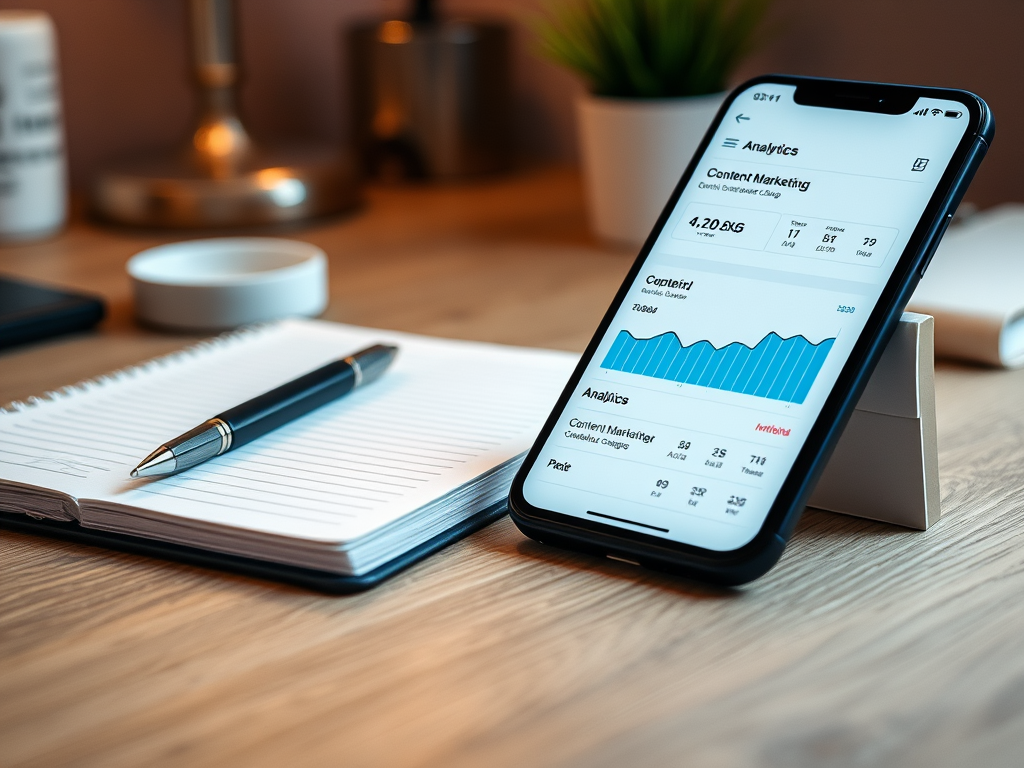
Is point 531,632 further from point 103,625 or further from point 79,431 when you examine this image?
point 79,431

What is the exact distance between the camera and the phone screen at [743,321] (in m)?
0.47

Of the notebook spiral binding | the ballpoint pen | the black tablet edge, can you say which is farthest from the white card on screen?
the black tablet edge

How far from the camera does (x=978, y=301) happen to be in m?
0.74

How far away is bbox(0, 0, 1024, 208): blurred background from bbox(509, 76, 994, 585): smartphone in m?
0.60

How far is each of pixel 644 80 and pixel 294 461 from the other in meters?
0.59

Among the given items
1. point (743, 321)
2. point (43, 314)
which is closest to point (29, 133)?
point (43, 314)

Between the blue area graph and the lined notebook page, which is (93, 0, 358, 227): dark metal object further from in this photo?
the blue area graph

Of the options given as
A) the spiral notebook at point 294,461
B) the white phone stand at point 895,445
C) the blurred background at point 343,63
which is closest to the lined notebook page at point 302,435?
the spiral notebook at point 294,461

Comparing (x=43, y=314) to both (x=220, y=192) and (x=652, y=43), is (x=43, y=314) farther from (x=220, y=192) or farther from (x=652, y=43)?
(x=652, y=43)

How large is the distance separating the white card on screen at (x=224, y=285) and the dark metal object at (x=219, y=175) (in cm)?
22

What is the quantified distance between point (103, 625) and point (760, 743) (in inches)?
9.5

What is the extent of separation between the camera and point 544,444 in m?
0.51

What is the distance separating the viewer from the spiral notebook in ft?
1.54

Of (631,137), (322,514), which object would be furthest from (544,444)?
(631,137)
